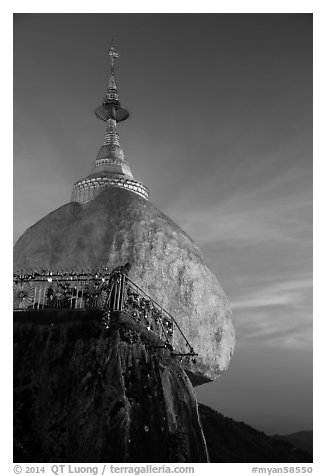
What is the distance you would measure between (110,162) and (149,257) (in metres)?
10.2

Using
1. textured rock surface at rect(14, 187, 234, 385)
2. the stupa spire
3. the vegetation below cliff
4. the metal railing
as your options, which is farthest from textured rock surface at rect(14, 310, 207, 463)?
the stupa spire

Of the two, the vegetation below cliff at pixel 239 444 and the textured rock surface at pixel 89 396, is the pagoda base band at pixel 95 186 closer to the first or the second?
the vegetation below cliff at pixel 239 444

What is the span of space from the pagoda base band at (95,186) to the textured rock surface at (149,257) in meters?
2.64

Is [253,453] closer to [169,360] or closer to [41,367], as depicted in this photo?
[169,360]

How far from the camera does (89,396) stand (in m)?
11.8

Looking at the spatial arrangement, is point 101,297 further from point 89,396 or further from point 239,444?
point 239,444

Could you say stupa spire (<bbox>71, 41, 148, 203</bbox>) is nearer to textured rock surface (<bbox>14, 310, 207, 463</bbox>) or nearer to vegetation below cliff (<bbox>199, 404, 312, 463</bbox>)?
vegetation below cliff (<bbox>199, 404, 312, 463</bbox>)

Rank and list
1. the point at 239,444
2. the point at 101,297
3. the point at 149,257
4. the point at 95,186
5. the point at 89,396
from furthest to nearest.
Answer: the point at 95,186 → the point at 239,444 → the point at 149,257 → the point at 101,297 → the point at 89,396

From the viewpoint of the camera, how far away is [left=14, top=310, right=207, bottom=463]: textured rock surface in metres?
11.3

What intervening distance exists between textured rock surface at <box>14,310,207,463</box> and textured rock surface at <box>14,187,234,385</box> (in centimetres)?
880

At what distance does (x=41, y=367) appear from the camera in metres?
12.4

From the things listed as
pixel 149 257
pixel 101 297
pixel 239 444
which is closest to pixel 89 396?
pixel 101 297
